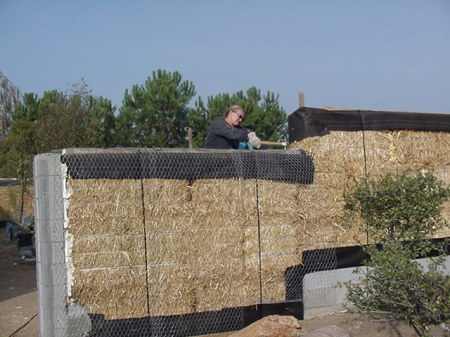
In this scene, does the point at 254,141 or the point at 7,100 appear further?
the point at 7,100

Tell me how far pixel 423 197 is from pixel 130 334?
330 centimetres

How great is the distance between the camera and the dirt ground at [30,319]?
5867mm

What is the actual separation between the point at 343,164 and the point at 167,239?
255 centimetres

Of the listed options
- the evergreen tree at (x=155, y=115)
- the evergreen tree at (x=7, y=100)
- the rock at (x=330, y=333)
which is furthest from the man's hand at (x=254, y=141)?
the evergreen tree at (x=7, y=100)

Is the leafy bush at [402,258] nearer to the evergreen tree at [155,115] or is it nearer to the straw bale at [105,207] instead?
the straw bale at [105,207]

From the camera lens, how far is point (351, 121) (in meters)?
6.95

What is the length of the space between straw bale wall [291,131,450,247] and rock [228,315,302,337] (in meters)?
1.08

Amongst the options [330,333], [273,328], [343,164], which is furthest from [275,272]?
[343,164]

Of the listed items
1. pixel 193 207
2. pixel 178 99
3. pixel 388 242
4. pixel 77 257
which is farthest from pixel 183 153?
pixel 178 99

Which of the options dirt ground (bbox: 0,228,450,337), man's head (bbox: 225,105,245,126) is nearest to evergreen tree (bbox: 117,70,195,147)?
dirt ground (bbox: 0,228,450,337)

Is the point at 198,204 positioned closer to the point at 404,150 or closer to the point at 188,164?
the point at 188,164

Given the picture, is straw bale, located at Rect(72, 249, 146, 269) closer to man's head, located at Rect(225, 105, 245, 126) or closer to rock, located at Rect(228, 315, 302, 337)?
rock, located at Rect(228, 315, 302, 337)

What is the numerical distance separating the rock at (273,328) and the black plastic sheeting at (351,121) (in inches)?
92.8

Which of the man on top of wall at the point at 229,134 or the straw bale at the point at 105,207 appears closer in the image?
the straw bale at the point at 105,207
